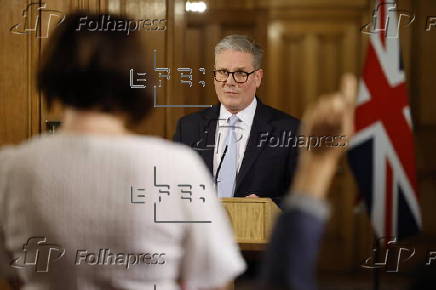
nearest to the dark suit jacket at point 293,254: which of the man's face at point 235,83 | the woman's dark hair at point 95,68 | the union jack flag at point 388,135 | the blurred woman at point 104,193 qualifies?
the blurred woman at point 104,193

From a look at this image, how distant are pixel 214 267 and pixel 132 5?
362 centimetres

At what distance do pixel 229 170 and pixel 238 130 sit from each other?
210mm

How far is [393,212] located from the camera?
3.65 meters

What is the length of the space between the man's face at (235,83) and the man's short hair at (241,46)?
17 mm

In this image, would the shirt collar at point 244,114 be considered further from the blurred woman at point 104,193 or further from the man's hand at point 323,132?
the man's hand at point 323,132

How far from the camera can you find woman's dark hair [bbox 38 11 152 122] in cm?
111

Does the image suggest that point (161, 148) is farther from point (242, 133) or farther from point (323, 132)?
point (242, 133)

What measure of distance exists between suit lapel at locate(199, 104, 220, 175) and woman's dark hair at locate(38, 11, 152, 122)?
6.03 feet

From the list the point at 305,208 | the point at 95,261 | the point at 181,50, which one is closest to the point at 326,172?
the point at 305,208

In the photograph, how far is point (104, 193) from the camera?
3.57 feet

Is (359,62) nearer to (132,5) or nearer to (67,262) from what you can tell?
(132,5)

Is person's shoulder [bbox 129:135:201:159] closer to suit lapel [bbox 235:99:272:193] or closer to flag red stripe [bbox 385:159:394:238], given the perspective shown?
Answer: suit lapel [bbox 235:99:272:193]

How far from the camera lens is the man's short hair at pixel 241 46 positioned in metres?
3.23

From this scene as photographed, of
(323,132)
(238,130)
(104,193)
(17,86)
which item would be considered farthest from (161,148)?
(17,86)
